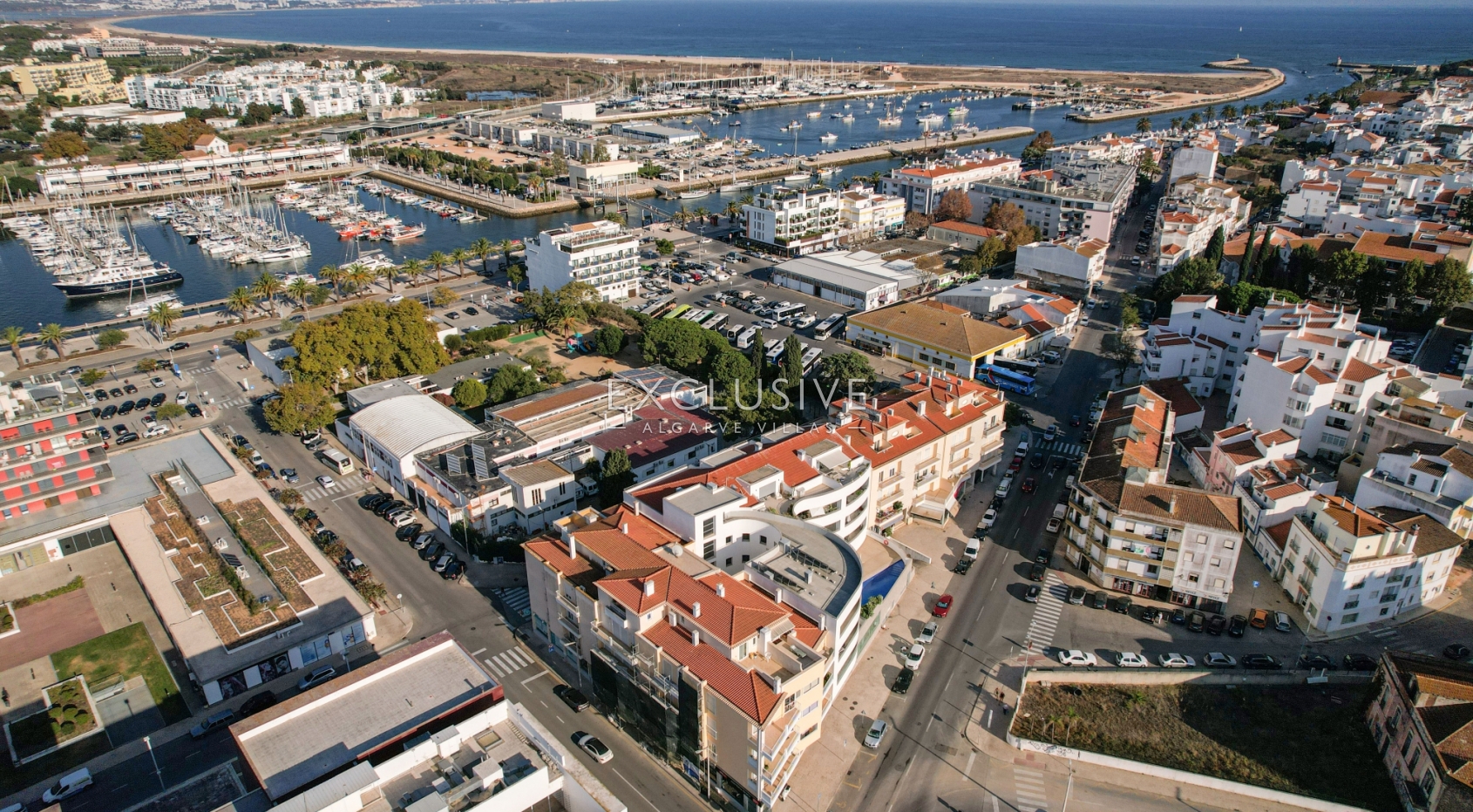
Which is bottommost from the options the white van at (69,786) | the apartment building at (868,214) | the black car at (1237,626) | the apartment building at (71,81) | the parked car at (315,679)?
the parked car at (315,679)

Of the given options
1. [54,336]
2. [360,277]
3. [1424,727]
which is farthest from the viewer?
[360,277]

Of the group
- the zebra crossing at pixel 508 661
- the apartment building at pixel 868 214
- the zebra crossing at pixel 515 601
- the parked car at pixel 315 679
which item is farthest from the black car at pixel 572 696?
the apartment building at pixel 868 214

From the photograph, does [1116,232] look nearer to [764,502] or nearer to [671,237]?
[671,237]

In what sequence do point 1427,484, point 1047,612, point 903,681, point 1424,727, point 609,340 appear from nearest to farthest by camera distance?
point 1424,727, point 903,681, point 1047,612, point 1427,484, point 609,340

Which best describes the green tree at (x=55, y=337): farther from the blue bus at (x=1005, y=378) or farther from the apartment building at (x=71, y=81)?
the apartment building at (x=71, y=81)

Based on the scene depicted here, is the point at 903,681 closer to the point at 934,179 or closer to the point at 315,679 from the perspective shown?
the point at 315,679

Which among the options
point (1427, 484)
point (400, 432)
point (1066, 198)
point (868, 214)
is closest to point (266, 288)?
point (400, 432)

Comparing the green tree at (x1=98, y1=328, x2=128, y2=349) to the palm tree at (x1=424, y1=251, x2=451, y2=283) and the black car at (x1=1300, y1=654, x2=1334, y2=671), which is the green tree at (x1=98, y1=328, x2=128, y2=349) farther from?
the black car at (x1=1300, y1=654, x2=1334, y2=671)
